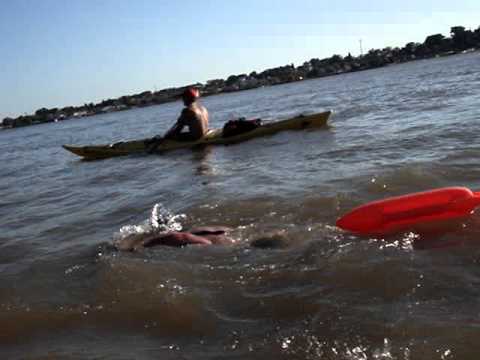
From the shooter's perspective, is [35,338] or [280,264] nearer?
[35,338]

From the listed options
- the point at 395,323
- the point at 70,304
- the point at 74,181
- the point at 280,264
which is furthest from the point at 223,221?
the point at 74,181

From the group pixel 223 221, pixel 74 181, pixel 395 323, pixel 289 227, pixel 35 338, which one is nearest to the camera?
pixel 395 323

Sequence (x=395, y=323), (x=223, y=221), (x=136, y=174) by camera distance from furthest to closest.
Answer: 1. (x=136, y=174)
2. (x=223, y=221)
3. (x=395, y=323)

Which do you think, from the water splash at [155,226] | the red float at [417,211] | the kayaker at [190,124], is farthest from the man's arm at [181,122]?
the red float at [417,211]

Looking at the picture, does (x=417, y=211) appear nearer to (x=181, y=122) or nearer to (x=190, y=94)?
(x=190, y=94)

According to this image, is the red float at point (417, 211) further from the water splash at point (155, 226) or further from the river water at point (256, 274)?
the water splash at point (155, 226)

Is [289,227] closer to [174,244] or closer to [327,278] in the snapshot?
[174,244]

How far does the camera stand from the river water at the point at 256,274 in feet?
11.4

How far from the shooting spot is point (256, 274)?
15.3ft

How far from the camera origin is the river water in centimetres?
346

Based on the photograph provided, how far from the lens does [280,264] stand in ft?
15.8

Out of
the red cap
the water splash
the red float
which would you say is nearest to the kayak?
the red cap

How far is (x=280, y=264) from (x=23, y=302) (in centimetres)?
218

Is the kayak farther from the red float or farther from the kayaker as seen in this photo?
the red float
